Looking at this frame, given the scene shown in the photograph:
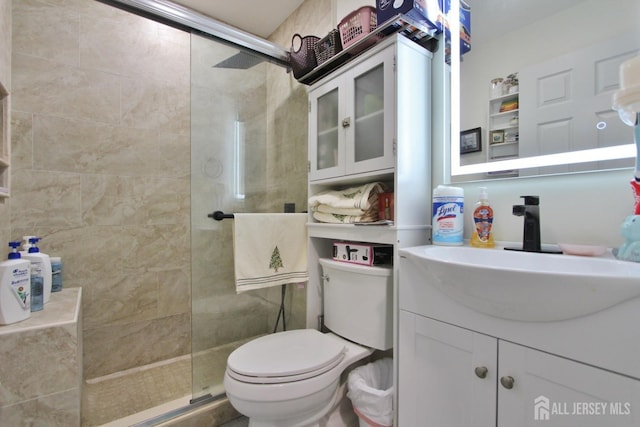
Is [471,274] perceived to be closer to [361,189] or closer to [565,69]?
[361,189]

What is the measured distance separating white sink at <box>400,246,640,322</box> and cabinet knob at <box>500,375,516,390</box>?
0.16m

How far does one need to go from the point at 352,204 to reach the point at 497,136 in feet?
2.01

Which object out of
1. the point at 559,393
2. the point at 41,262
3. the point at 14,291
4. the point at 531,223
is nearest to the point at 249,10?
the point at 41,262

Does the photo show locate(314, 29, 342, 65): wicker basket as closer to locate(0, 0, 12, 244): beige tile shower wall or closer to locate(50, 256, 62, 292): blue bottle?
locate(0, 0, 12, 244): beige tile shower wall

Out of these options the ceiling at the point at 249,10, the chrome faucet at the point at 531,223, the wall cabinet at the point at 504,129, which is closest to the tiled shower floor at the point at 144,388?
the chrome faucet at the point at 531,223

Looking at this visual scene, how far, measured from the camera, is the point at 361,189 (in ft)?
4.20

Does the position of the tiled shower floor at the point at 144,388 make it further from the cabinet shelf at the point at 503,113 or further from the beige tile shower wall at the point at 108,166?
the cabinet shelf at the point at 503,113

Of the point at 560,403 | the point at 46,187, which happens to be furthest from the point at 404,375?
the point at 46,187

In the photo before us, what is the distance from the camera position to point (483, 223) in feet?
3.42

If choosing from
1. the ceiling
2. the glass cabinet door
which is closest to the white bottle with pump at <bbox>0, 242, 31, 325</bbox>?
the glass cabinet door

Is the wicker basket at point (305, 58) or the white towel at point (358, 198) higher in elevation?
the wicker basket at point (305, 58)

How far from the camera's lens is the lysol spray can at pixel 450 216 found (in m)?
1.09

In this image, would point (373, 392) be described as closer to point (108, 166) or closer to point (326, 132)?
point (326, 132)

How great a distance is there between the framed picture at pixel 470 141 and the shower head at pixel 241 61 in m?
1.22
